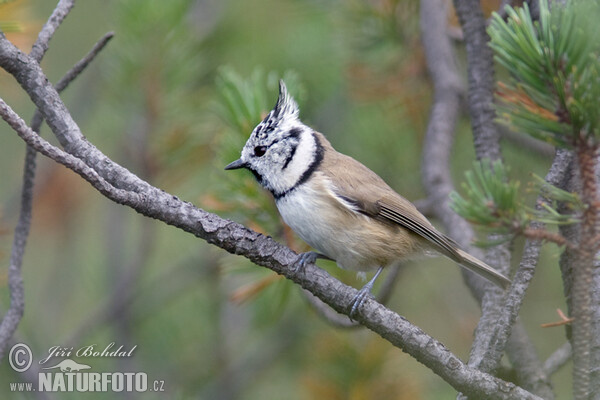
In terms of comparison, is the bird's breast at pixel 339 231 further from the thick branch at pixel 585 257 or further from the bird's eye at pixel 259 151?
the thick branch at pixel 585 257

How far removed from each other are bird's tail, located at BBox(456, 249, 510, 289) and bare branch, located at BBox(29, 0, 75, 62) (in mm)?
1372

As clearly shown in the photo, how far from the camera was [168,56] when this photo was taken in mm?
2627

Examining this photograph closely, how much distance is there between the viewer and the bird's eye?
239cm

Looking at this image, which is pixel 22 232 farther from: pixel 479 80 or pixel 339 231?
pixel 479 80

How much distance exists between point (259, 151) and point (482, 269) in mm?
904

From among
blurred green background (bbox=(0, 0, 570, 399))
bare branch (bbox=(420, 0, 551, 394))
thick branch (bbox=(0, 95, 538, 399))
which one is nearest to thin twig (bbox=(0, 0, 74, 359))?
thick branch (bbox=(0, 95, 538, 399))

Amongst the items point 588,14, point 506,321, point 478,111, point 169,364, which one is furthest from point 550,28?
point 169,364

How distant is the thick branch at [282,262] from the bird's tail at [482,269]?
0.58m

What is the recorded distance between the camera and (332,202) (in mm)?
2377

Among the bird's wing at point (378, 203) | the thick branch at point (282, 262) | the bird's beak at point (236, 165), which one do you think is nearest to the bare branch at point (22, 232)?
the thick branch at point (282, 262)

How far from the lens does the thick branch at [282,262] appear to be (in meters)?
1.28

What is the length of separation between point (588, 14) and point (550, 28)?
0.23 feet

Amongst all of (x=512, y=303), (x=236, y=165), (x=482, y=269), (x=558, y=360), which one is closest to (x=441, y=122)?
(x=482, y=269)

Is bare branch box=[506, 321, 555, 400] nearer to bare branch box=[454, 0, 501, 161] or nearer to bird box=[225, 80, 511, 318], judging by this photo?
bird box=[225, 80, 511, 318]
